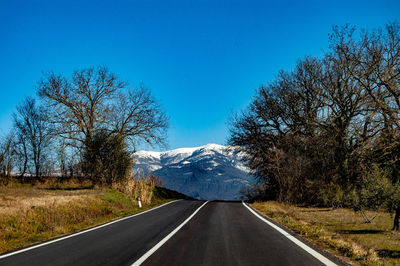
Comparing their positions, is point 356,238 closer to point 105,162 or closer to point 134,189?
point 134,189

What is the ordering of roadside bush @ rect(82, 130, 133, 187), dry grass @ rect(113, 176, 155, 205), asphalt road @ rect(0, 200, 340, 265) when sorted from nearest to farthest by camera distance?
asphalt road @ rect(0, 200, 340, 265)
dry grass @ rect(113, 176, 155, 205)
roadside bush @ rect(82, 130, 133, 187)

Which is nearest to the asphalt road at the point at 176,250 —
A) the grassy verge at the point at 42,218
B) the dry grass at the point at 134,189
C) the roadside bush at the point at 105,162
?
the grassy verge at the point at 42,218

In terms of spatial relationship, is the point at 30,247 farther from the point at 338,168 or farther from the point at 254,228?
the point at 338,168

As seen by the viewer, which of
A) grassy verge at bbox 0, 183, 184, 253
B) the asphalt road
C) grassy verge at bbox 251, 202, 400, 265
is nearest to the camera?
the asphalt road

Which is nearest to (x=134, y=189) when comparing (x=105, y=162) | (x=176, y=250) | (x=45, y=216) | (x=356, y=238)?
(x=105, y=162)

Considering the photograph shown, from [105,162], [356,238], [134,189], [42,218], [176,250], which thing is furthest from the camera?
[105,162]

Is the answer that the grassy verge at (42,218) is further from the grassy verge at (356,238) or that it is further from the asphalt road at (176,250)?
the grassy verge at (356,238)

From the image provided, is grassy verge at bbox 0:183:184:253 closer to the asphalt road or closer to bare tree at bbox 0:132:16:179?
the asphalt road

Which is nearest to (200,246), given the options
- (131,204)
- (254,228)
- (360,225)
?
(254,228)

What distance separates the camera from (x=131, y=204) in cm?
1872

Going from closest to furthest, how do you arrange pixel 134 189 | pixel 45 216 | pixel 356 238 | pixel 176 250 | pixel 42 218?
pixel 176 250 < pixel 356 238 < pixel 42 218 < pixel 45 216 < pixel 134 189

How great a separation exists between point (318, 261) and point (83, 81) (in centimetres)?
2837

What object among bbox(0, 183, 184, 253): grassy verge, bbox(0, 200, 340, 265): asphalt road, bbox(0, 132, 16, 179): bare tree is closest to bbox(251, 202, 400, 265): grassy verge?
bbox(0, 200, 340, 265): asphalt road

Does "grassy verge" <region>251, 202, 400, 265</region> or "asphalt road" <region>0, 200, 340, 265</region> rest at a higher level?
"asphalt road" <region>0, 200, 340, 265</region>
